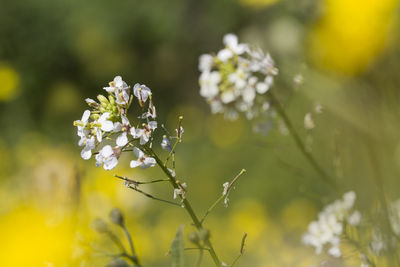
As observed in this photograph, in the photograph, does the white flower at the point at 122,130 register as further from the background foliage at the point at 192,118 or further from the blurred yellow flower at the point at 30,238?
the blurred yellow flower at the point at 30,238

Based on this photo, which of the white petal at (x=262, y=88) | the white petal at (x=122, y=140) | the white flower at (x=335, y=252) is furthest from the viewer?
the white petal at (x=262, y=88)

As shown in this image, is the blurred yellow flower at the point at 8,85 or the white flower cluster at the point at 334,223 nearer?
the white flower cluster at the point at 334,223

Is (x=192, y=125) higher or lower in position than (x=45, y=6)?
lower

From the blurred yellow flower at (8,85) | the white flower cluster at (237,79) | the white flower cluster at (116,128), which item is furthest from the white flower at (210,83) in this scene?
the blurred yellow flower at (8,85)

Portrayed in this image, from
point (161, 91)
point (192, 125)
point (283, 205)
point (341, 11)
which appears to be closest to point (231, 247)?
point (283, 205)

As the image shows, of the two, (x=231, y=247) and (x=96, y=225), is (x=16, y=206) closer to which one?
(x=231, y=247)

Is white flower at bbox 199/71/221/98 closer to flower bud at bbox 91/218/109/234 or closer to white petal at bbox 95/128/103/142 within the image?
white petal at bbox 95/128/103/142
